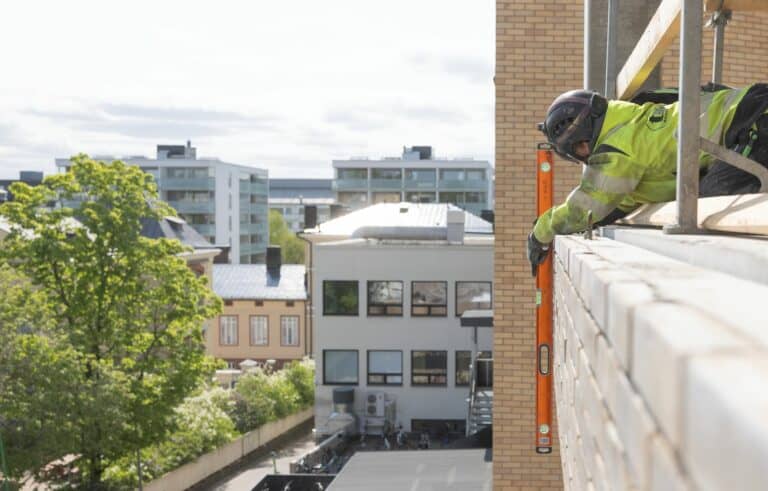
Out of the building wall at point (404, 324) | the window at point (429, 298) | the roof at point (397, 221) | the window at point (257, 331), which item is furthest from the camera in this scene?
the window at point (257, 331)

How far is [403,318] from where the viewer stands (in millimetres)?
33812

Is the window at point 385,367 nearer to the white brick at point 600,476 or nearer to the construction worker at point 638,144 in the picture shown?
the construction worker at point 638,144

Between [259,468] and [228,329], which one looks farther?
[228,329]

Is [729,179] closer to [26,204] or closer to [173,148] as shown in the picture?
[26,204]

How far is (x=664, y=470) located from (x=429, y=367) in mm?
33025

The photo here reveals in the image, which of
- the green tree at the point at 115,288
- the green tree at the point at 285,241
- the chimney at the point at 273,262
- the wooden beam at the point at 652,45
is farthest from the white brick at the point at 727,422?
the green tree at the point at 285,241

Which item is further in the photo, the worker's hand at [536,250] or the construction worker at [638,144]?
the worker's hand at [536,250]

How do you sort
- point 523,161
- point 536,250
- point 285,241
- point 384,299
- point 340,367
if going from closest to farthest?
point 536,250, point 523,161, point 384,299, point 340,367, point 285,241

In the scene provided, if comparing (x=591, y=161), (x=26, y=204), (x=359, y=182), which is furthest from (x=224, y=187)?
(x=591, y=161)

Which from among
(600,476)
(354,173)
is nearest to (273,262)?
(354,173)

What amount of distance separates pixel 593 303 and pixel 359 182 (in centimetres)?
8908

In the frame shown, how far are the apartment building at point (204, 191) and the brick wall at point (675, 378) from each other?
265 ft

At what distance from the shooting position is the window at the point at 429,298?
3350 cm

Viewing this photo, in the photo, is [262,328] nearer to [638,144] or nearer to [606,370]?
[638,144]
